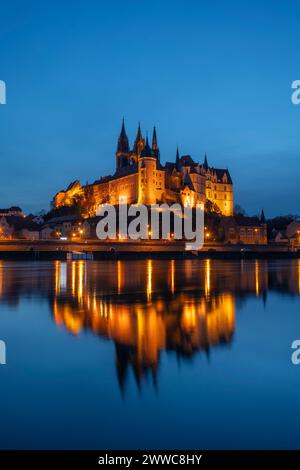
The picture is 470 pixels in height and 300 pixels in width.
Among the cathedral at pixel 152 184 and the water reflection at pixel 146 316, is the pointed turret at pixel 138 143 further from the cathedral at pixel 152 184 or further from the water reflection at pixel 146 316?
the water reflection at pixel 146 316

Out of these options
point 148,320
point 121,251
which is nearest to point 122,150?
point 121,251

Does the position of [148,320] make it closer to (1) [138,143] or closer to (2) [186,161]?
(2) [186,161]

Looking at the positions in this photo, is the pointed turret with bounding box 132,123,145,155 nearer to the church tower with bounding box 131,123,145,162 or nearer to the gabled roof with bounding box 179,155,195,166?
the church tower with bounding box 131,123,145,162

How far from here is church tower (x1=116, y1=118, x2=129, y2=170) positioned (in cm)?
12350

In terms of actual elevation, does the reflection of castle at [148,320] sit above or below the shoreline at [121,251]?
below

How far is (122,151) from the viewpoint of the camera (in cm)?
12431

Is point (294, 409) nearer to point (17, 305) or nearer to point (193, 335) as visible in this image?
point (193, 335)

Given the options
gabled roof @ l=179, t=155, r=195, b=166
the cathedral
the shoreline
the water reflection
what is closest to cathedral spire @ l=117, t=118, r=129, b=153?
the cathedral

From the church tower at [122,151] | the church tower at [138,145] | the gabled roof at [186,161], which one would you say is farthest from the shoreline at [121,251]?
the church tower at [138,145]

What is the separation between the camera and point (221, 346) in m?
7.94

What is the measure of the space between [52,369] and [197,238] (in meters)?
77.1

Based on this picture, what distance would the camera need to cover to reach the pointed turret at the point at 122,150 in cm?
12356
